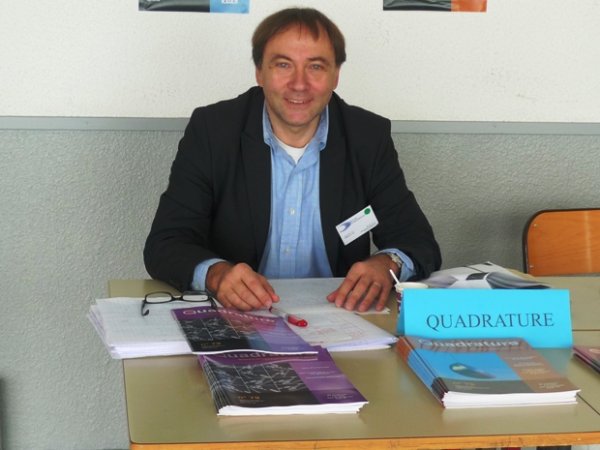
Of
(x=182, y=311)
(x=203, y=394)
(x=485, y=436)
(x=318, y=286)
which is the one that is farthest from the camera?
(x=318, y=286)

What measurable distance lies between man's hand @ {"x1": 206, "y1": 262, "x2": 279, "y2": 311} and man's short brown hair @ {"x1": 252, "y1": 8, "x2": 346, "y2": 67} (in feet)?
2.31

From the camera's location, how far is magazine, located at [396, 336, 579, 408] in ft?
4.49

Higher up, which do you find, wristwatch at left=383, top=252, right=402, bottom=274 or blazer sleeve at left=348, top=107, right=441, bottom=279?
blazer sleeve at left=348, top=107, right=441, bottom=279


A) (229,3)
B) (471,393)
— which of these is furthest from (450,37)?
(471,393)

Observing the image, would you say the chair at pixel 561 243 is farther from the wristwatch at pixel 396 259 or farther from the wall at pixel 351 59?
the wristwatch at pixel 396 259

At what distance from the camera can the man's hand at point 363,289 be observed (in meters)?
1.89

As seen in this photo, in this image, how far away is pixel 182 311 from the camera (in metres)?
1.76

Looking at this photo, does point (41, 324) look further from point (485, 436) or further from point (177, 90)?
point (485, 436)

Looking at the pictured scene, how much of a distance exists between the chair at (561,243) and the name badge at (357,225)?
0.48 metres

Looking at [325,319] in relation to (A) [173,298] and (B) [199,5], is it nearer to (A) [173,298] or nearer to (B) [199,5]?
(A) [173,298]

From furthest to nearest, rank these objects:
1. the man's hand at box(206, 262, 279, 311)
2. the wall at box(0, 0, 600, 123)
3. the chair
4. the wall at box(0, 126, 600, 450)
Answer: the wall at box(0, 126, 600, 450), the wall at box(0, 0, 600, 123), the chair, the man's hand at box(206, 262, 279, 311)

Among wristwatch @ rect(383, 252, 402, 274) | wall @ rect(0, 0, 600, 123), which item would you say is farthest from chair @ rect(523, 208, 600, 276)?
wristwatch @ rect(383, 252, 402, 274)

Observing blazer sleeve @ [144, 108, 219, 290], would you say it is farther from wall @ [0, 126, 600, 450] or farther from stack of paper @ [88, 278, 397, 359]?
Answer: wall @ [0, 126, 600, 450]

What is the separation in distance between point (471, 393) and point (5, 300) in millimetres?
1901
